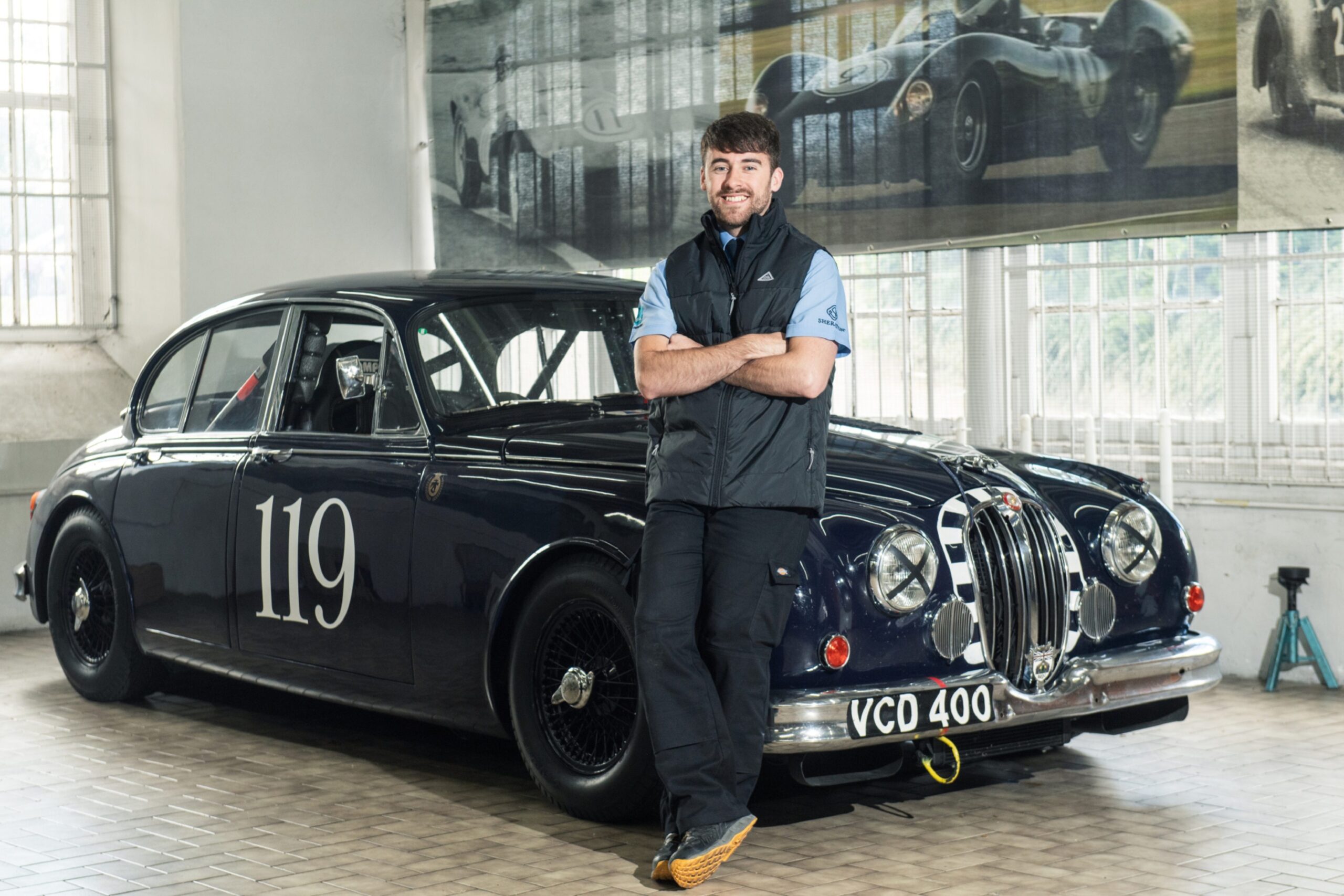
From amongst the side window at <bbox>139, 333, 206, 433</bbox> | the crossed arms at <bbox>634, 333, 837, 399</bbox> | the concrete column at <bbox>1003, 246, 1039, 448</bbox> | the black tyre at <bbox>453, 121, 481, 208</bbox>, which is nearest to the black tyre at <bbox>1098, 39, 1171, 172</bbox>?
the concrete column at <bbox>1003, 246, 1039, 448</bbox>

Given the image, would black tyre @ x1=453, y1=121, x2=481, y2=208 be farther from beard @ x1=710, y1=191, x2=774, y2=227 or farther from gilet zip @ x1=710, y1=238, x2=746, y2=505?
gilet zip @ x1=710, y1=238, x2=746, y2=505

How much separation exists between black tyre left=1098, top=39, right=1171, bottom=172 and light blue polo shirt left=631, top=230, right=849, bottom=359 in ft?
10.8

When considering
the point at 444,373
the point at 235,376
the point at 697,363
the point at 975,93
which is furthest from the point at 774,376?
the point at 975,93

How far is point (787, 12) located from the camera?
8.56 m

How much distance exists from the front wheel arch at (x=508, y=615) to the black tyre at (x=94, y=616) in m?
2.26

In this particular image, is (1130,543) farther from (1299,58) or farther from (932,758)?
(1299,58)

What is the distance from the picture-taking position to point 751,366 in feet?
13.6

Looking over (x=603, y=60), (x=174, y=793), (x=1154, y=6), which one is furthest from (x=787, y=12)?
(x=174, y=793)

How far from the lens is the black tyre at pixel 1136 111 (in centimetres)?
704

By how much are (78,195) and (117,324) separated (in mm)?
832

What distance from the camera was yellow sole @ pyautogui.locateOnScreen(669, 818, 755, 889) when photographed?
158 inches

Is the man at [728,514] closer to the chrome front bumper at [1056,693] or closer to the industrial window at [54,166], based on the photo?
the chrome front bumper at [1056,693]

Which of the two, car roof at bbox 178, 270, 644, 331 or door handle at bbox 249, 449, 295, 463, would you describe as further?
door handle at bbox 249, 449, 295, 463

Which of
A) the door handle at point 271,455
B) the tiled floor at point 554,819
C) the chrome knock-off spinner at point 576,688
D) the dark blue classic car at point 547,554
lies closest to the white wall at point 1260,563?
the tiled floor at point 554,819
